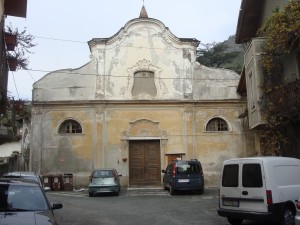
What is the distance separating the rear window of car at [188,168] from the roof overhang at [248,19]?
709cm

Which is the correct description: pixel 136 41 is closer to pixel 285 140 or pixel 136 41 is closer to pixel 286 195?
pixel 285 140

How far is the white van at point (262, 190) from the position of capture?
9984 millimetres

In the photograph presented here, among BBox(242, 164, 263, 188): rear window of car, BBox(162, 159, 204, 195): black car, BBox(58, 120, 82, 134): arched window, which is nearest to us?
BBox(242, 164, 263, 188): rear window of car

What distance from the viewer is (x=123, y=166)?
27.2 metres

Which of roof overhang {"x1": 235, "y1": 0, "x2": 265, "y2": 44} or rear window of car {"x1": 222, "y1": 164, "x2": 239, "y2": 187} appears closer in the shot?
rear window of car {"x1": 222, "y1": 164, "x2": 239, "y2": 187}

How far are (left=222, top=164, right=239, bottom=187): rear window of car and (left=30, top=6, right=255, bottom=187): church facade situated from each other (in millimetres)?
16023

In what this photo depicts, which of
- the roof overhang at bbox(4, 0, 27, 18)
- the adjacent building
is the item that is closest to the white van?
the adjacent building

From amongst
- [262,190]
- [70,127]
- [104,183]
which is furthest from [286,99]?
[70,127]

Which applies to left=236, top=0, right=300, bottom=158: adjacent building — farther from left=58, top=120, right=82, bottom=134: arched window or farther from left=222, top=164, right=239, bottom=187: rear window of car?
left=58, top=120, right=82, bottom=134: arched window

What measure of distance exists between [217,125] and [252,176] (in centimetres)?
1798

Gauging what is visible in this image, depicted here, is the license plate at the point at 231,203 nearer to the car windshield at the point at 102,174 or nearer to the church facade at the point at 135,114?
the car windshield at the point at 102,174

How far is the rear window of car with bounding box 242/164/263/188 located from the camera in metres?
10.3

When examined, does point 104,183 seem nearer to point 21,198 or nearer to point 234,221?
point 234,221

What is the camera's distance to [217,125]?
2833 cm
